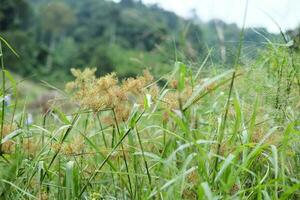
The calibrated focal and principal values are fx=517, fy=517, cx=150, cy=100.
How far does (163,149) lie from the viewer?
1.79 meters

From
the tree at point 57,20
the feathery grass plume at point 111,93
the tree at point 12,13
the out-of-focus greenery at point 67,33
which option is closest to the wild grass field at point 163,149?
the feathery grass plume at point 111,93

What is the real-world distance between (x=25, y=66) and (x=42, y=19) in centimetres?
1575

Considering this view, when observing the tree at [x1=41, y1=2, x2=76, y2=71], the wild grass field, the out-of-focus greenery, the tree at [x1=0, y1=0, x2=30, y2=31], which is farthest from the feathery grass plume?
the tree at [x1=41, y1=2, x2=76, y2=71]

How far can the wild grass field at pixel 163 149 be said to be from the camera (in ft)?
4.75

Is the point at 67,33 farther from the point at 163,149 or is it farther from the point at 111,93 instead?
the point at 111,93

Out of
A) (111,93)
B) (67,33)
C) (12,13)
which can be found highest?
(12,13)

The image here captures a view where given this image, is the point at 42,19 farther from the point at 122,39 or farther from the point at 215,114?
the point at 215,114

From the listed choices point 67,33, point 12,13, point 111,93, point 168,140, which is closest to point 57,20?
point 67,33

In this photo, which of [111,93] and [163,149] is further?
[163,149]

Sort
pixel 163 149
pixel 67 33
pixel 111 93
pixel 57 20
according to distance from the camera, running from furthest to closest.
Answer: pixel 67 33 < pixel 57 20 < pixel 163 149 < pixel 111 93

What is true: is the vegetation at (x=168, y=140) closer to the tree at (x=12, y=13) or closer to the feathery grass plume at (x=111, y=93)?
the feathery grass plume at (x=111, y=93)

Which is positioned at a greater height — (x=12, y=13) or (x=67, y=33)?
(x=12, y=13)

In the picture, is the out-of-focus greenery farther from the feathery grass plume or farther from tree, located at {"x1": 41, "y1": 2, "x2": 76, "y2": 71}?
the feathery grass plume

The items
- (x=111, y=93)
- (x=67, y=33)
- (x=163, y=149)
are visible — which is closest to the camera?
(x=111, y=93)
